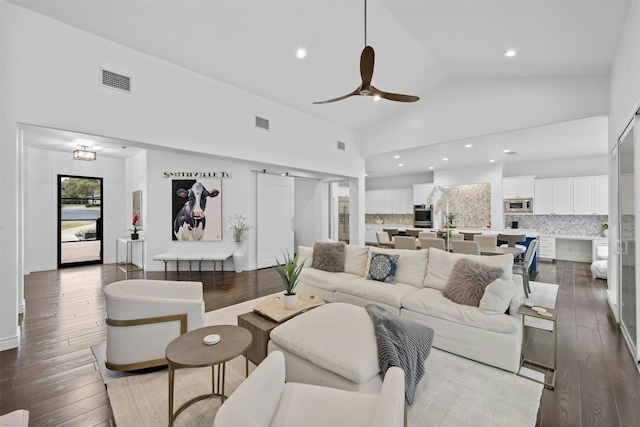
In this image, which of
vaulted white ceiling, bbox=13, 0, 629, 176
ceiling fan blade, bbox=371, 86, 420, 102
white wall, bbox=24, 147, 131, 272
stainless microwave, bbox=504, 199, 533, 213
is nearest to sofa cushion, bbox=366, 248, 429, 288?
ceiling fan blade, bbox=371, 86, 420, 102

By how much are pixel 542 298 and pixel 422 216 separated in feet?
18.0

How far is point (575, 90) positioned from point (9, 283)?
309 inches

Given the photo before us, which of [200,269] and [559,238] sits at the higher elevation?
[559,238]

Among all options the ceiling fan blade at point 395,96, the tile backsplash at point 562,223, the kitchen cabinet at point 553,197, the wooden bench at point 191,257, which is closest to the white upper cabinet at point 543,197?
the kitchen cabinet at point 553,197

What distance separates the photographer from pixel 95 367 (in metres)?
2.61

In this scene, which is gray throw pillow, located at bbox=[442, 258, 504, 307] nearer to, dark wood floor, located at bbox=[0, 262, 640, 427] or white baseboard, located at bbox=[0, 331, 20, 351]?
dark wood floor, located at bbox=[0, 262, 640, 427]

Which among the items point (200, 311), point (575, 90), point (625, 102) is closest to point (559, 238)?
point (575, 90)

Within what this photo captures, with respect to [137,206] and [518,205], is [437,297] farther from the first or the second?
[137,206]

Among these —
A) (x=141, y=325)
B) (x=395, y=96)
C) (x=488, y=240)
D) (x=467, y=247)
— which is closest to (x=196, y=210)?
(x=141, y=325)

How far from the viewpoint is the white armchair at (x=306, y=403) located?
1.13m

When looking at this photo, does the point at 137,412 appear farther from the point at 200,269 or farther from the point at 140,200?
the point at 140,200

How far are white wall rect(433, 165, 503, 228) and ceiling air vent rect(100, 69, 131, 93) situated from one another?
8.86 metres

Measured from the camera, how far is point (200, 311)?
2.62m

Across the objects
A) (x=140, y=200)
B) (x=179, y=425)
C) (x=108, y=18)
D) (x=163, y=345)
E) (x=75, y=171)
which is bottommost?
(x=179, y=425)
